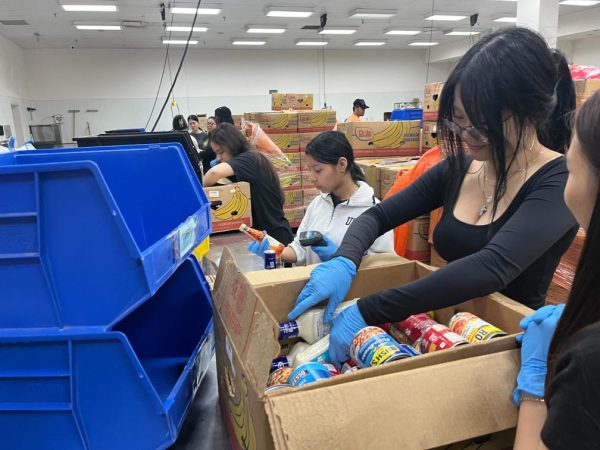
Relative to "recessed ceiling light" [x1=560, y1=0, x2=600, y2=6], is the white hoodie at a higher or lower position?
lower

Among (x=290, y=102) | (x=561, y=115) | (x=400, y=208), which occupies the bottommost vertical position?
(x=400, y=208)

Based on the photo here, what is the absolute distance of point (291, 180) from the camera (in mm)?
5277

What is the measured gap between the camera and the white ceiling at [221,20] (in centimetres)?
762

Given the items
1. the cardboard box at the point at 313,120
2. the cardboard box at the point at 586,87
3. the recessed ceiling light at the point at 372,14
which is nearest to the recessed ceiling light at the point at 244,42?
the recessed ceiling light at the point at 372,14

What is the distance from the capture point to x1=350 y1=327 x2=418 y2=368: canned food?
0.72m

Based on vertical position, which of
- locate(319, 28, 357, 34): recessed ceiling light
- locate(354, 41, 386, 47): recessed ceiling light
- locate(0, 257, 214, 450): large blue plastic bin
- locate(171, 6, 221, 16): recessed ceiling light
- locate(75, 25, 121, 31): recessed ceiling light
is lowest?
locate(0, 257, 214, 450): large blue plastic bin

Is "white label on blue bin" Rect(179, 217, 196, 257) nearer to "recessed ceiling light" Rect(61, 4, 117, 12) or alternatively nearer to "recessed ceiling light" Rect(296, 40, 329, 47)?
"recessed ceiling light" Rect(61, 4, 117, 12)

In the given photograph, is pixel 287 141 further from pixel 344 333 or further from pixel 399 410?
pixel 399 410

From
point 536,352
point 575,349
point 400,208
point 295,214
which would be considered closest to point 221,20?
point 295,214

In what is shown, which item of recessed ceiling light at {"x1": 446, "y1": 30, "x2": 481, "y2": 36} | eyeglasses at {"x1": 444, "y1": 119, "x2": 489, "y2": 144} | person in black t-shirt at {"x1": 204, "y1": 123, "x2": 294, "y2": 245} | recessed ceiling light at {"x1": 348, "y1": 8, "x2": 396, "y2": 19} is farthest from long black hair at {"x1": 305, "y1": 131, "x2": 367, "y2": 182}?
recessed ceiling light at {"x1": 446, "y1": 30, "x2": 481, "y2": 36}

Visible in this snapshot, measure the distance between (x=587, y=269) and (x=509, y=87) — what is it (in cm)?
53

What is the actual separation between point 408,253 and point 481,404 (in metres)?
2.03

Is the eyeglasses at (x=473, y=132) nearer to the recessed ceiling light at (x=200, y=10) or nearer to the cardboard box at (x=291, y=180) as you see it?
the cardboard box at (x=291, y=180)

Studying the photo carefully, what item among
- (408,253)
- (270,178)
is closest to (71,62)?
(270,178)
